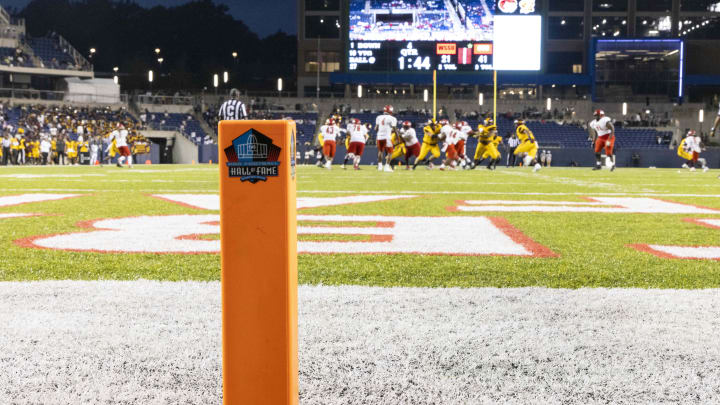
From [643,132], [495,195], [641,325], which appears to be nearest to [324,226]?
[641,325]

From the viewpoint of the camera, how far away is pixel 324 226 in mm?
6336

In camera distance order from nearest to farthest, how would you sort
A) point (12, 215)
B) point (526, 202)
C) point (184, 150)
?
point (12, 215)
point (526, 202)
point (184, 150)

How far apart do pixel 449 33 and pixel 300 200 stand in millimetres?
35655

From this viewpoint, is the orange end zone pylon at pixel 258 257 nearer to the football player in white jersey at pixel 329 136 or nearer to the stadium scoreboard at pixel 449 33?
the football player in white jersey at pixel 329 136

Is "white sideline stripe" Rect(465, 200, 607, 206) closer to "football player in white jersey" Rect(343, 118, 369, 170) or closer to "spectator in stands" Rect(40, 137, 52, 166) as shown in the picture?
"football player in white jersey" Rect(343, 118, 369, 170)

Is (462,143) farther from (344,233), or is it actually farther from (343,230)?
(344,233)

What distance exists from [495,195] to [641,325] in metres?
8.01

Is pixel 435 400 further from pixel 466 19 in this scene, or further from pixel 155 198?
pixel 466 19

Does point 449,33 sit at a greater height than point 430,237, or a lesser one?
greater

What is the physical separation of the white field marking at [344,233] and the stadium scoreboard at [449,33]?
121 ft

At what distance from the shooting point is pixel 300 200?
9531 millimetres

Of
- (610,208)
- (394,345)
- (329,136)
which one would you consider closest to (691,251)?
(394,345)

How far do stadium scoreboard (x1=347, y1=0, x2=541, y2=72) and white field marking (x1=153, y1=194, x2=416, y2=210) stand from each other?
111 ft

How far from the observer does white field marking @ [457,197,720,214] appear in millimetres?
7992
